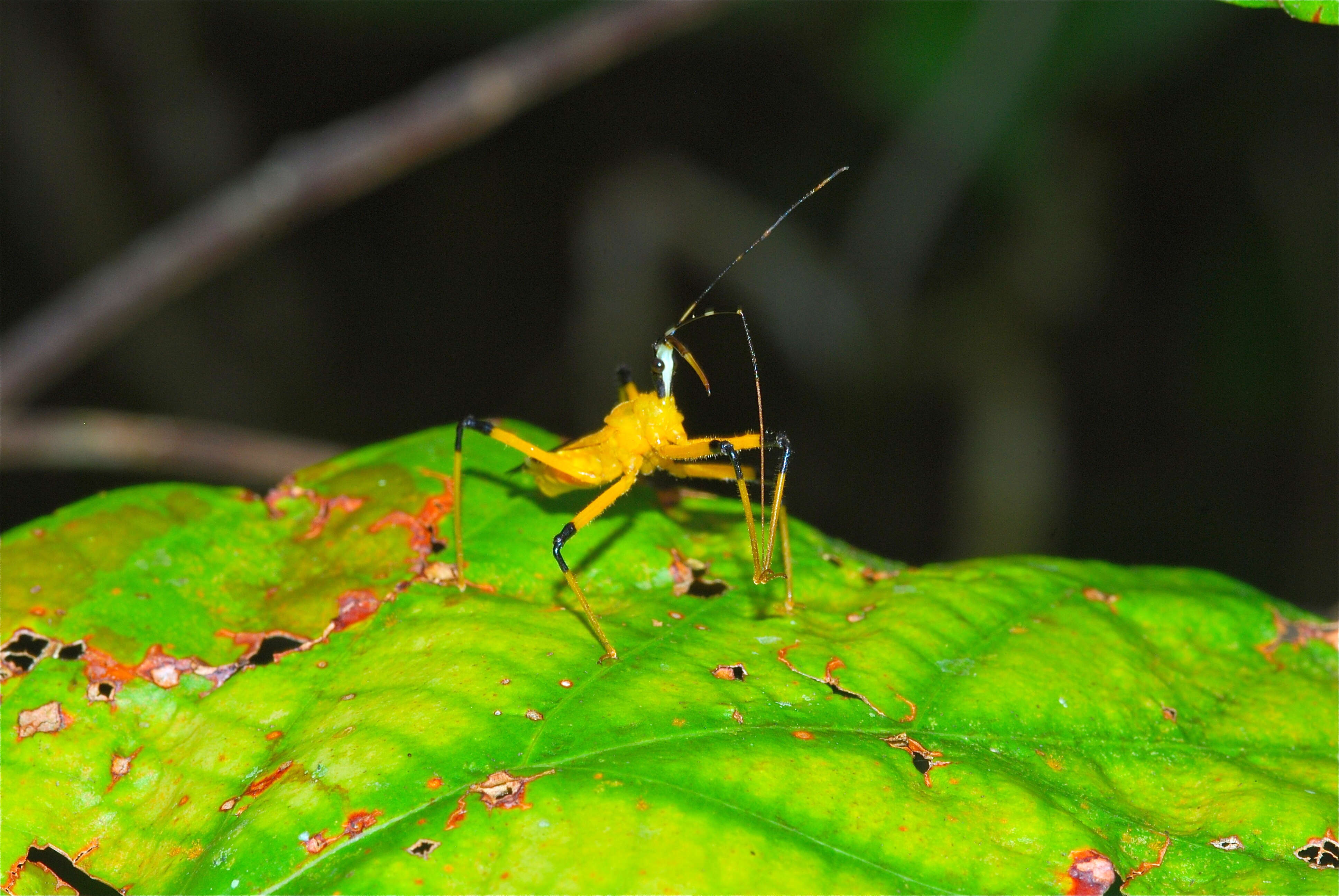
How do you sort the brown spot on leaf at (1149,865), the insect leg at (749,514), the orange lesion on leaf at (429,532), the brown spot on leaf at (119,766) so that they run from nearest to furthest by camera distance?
the brown spot on leaf at (1149,865), the brown spot on leaf at (119,766), the orange lesion on leaf at (429,532), the insect leg at (749,514)

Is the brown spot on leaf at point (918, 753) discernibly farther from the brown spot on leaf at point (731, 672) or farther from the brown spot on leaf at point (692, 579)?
the brown spot on leaf at point (692, 579)

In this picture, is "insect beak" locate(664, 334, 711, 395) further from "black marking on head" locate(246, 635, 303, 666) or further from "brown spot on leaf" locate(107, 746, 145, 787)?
"brown spot on leaf" locate(107, 746, 145, 787)

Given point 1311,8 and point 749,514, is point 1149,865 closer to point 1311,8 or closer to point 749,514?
point 749,514

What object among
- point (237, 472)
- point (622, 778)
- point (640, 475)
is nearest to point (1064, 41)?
point (640, 475)

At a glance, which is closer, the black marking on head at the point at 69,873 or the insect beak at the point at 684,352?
the black marking on head at the point at 69,873

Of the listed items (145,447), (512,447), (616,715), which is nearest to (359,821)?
(616,715)

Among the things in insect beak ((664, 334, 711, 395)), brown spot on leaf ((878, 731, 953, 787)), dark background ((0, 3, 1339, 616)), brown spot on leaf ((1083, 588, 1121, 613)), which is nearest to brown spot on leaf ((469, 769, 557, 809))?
brown spot on leaf ((878, 731, 953, 787))

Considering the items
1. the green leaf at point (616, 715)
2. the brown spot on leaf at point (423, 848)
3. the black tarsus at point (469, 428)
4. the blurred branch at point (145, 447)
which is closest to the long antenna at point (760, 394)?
the green leaf at point (616, 715)

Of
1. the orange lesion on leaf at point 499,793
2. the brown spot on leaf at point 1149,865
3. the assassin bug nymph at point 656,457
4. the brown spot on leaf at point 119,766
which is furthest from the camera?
the assassin bug nymph at point 656,457
